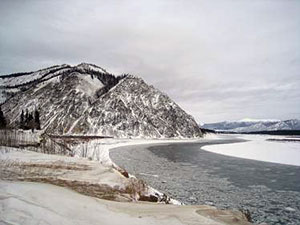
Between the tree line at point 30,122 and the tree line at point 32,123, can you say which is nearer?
the tree line at point 30,122

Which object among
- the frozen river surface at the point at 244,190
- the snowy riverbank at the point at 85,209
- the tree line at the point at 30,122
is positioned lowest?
the frozen river surface at the point at 244,190

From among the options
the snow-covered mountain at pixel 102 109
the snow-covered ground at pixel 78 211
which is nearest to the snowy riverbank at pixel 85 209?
the snow-covered ground at pixel 78 211

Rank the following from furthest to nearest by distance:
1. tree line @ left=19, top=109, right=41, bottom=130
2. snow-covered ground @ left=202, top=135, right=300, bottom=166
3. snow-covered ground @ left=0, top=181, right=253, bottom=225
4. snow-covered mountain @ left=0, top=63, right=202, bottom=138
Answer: snow-covered mountain @ left=0, top=63, right=202, bottom=138, tree line @ left=19, top=109, right=41, bottom=130, snow-covered ground @ left=202, top=135, right=300, bottom=166, snow-covered ground @ left=0, top=181, right=253, bottom=225

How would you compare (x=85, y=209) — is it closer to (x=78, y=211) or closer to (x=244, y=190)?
(x=78, y=211)

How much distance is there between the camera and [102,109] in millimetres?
135500

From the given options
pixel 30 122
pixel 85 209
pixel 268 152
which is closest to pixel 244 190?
pixel 85 209

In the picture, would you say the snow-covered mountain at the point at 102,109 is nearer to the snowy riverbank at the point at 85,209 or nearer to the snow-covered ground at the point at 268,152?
the snow-covered ground at the point at 268,152

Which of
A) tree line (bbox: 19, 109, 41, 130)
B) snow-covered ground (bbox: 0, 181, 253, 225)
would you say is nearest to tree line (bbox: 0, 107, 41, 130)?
tree line (bbox: 19, 109, 41, 130)

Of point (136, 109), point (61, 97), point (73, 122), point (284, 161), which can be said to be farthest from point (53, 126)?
point (284, 161)

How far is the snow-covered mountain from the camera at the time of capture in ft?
422

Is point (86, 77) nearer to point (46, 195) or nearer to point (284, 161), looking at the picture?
point (284, 161)

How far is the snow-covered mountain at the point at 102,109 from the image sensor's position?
128750 mm

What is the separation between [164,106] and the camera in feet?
488

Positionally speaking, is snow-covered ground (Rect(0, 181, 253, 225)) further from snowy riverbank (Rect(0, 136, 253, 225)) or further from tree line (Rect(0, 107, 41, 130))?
tree line (Rect(0, 107, 41, 130))
